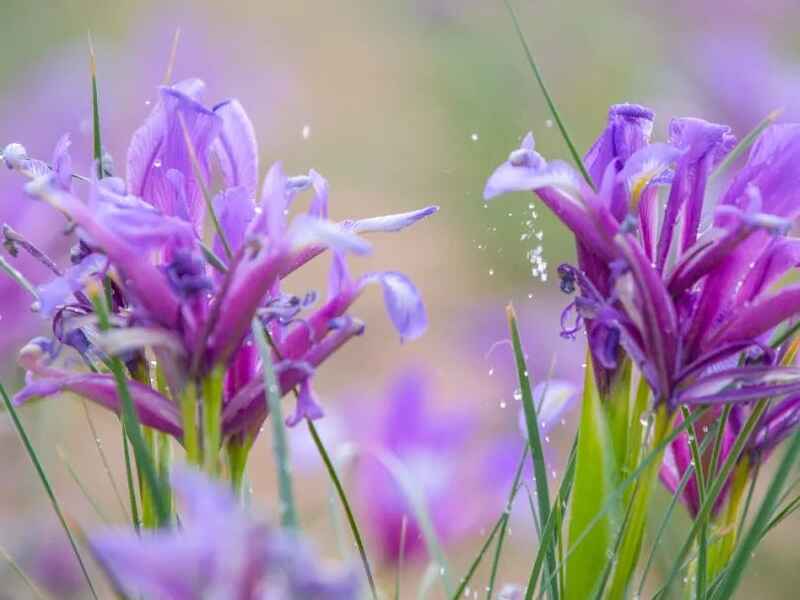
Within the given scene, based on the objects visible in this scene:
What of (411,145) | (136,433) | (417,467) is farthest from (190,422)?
(411,145)

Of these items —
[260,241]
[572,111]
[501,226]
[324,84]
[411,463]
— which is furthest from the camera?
[324,84]

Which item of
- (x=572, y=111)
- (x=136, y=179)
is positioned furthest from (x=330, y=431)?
(x=572, y=111)

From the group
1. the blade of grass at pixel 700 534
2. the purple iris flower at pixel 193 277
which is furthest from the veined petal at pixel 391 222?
the blade of grass at pixel 700 534

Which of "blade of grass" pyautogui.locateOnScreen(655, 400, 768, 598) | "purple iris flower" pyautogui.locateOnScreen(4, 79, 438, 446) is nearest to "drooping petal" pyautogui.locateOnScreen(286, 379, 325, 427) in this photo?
"purple iris flower" pyautogui.locateOnScreen(4, 79, 438, 446)

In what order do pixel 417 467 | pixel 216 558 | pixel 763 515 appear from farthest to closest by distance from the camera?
pixel 417 467, pixel 763 515, pixel 216 558

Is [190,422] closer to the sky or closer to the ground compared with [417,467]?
closer to the sky

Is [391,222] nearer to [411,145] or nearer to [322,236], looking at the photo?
[322,236]

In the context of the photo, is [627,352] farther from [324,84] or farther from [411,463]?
[324,84]
